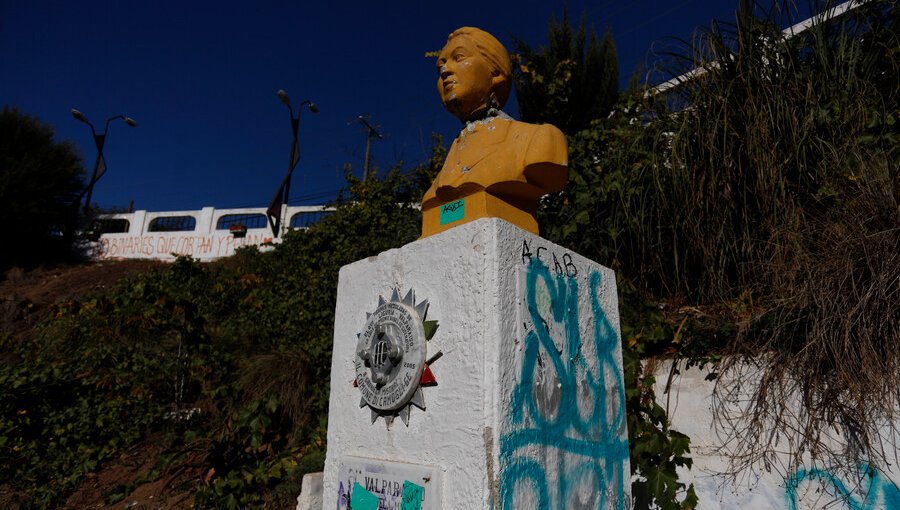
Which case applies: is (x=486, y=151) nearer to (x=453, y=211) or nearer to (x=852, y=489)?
(x=453, y=211)

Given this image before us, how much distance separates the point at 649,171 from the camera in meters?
3.45

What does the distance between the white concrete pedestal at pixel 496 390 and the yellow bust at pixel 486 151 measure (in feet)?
0.71

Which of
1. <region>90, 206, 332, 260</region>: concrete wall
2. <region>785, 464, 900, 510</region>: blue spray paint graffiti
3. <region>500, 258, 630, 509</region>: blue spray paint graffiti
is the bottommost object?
<region>785, 464, 900, 510</region>: blue spray paint graffiti

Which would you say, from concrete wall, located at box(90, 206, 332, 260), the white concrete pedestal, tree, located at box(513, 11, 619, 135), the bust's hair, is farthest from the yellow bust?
concrete wall, located at box(90, 206, 332, 260)

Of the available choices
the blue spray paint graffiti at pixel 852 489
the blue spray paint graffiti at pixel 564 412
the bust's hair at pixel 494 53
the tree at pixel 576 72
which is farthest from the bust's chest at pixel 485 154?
the tree at pixel 576 72

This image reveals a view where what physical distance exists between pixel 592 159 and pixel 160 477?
4031mm

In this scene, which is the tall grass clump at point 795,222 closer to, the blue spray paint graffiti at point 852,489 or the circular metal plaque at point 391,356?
the blue spray paint graffiti at point 852,489

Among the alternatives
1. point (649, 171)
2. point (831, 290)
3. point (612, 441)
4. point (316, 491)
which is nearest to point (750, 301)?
point (831, 290)

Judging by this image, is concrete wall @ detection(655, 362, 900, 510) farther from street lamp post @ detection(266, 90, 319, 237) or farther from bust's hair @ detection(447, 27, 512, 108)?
street lamp post @ detection(266, 90, 319, 237)

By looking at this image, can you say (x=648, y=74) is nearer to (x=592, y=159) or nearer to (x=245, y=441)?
(x=592, y=159)

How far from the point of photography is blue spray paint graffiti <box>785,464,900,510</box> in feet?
6.81

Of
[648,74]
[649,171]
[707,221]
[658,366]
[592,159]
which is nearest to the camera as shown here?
[658,366]

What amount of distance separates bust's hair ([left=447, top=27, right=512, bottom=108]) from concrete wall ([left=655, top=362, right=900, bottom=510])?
5.34ft

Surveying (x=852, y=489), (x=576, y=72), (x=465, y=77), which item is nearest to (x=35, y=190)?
(x=576, y=72)
